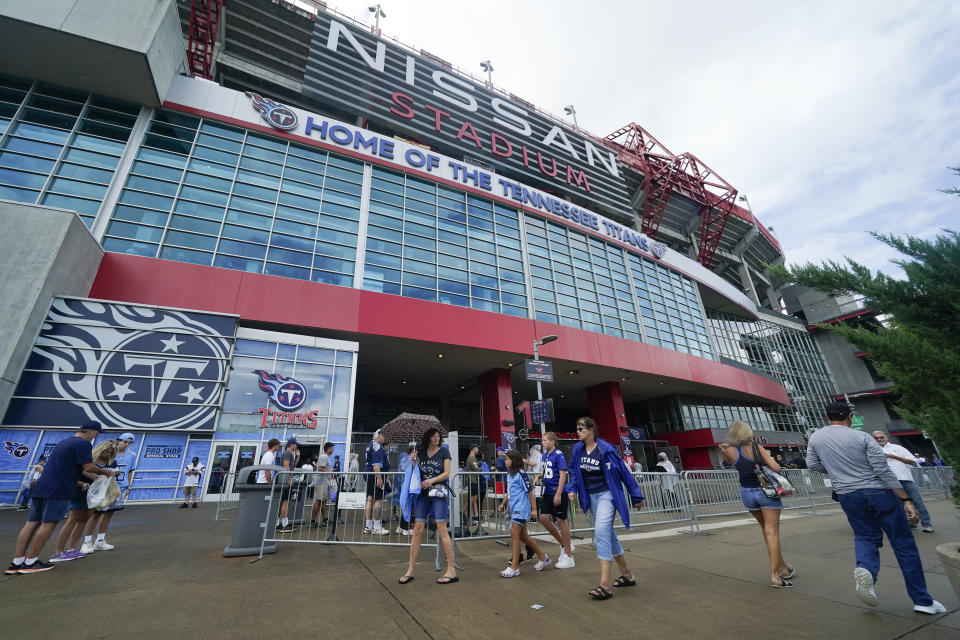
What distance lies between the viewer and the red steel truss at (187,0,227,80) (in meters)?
21.5

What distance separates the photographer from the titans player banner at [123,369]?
460 inches

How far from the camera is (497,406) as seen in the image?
20656mm

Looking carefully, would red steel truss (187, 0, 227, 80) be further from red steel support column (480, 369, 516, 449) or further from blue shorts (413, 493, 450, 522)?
blue shorts (413, 493, 450, 522)

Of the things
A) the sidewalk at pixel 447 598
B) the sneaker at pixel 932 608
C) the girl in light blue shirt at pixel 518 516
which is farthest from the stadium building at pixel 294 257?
the sneaker at pixel 932 608

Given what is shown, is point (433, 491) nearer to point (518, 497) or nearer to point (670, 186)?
point (518, 497)

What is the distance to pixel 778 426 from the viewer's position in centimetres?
3444

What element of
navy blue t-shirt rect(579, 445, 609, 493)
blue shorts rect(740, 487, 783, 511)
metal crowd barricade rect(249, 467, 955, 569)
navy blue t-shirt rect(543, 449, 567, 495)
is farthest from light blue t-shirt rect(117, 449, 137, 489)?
blue shorts rect(740, 487, 783, 511)

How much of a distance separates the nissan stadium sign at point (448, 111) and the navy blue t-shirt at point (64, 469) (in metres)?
22.2

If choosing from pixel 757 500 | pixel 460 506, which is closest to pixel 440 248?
pixel 460 506

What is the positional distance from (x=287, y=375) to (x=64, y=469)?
996cm

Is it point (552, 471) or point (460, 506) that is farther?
point (460, 506)

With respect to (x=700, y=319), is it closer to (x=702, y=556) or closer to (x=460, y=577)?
(x=702, y=556)

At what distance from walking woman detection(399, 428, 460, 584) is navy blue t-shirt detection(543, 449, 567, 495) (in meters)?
1.50

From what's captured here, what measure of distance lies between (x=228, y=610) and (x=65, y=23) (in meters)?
22.1
